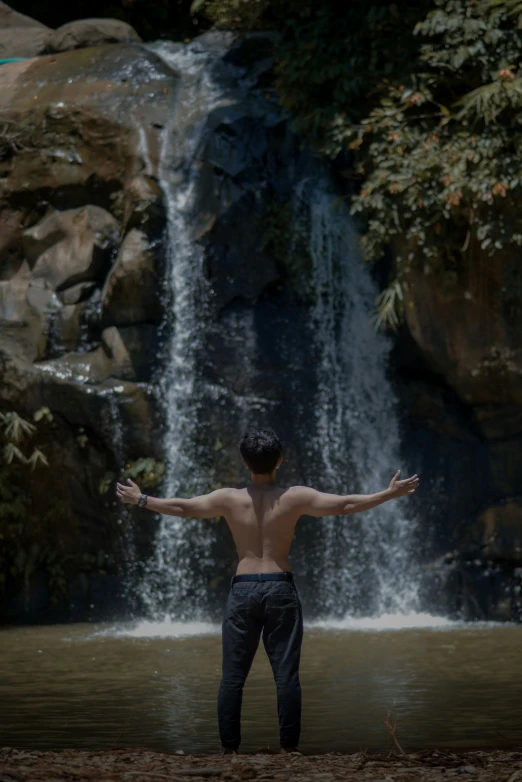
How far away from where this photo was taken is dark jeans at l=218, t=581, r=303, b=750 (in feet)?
17.3

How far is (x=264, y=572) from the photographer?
17.8 ft

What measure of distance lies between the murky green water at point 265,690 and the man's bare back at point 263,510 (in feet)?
3.55

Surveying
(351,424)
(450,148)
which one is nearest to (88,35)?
(450,148)

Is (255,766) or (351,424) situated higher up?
(351,424)

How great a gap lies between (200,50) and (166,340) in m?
4.93

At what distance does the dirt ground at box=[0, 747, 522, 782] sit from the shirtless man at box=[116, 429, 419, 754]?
0.26m

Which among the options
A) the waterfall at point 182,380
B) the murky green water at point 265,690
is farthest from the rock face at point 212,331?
the murky green water at point 265,690

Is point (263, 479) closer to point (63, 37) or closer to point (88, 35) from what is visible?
point (88, 35)

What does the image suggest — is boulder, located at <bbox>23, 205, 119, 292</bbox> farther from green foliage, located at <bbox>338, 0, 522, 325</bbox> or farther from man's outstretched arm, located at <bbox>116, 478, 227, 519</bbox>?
man's outstretched arm, located at <bbox>116, 478, 227, 519</bbox>

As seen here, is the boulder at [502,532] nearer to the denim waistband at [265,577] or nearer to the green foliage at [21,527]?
the green foliage at [21,527]

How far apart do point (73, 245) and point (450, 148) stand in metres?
4.99

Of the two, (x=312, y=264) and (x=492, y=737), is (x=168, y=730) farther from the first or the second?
(x=312, y=264)

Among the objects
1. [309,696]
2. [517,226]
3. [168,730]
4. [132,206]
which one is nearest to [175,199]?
[132,206]

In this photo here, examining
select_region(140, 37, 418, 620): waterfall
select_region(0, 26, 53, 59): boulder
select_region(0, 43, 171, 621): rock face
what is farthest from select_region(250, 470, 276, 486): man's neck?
select_region(0, 26, 53, 59): boulder
